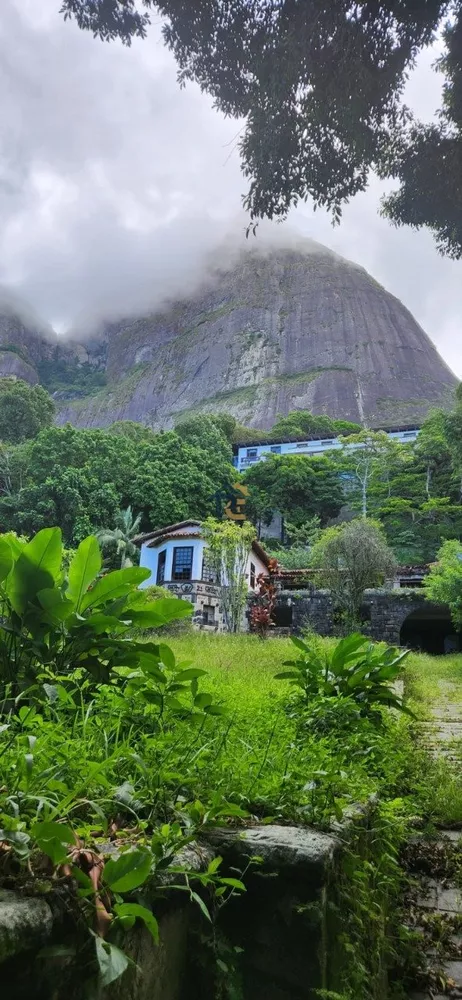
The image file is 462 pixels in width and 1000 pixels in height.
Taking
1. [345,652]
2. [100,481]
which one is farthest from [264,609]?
[100,481]

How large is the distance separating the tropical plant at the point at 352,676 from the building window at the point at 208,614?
55.8 ft

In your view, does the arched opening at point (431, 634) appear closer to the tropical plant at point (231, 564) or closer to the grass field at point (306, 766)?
the tropical plant at point (231, 564)

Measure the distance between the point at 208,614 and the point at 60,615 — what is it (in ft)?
61.5

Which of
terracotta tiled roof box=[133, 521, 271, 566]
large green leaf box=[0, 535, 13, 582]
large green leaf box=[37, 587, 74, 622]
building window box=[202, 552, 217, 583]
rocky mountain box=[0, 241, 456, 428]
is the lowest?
large green leaf box=[37, 587, 74, 622]

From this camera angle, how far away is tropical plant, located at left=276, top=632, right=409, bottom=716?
3021mm

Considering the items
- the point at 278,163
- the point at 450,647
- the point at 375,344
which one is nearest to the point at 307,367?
the point at 375,344

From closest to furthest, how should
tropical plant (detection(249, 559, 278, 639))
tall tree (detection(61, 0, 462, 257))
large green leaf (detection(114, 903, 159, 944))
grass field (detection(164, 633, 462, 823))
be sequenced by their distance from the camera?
1. large green leaf (detection(114, 903, 159, 944))
2. grass field (detection(164, 633, 462, 823))
3. tall tree (detection(61, 0, 462, 257))
4. tropical plant (detection(249, 559, 278, 639))

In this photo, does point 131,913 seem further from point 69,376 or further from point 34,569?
point 69,376

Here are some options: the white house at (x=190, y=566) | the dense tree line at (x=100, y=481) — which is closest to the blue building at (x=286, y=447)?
the dense tree line at (x=100, y=481)

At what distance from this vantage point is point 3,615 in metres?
2.47

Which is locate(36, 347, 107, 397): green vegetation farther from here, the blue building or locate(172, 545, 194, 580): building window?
locate(172, 545, 194, 580): building window

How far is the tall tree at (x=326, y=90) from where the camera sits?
215 inches

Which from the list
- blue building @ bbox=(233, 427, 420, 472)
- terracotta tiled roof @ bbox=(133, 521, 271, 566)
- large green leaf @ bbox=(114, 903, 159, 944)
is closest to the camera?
large green leaf @ bbox=(114, 903, 159, 944)

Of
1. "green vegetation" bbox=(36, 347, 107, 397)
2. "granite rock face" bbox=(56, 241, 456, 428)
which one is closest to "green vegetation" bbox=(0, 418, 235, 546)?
"granite rock face" bbox=(56, 241, 456, 428)
